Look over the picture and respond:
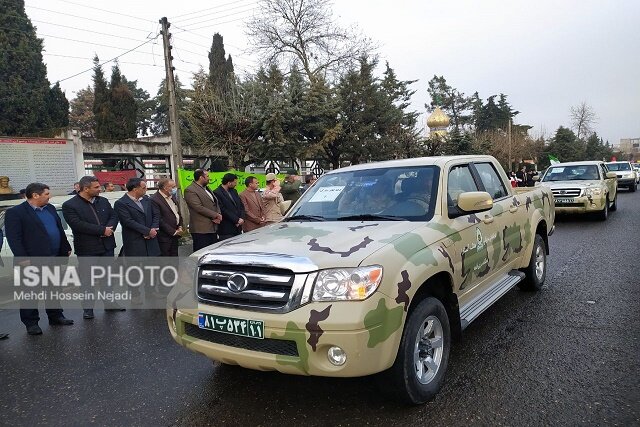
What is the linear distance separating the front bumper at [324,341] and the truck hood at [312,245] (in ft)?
0.94

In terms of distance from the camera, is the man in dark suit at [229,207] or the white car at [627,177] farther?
the white car at [627,177]

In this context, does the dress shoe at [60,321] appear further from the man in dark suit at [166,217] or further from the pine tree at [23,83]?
the pine tree at [23,83]

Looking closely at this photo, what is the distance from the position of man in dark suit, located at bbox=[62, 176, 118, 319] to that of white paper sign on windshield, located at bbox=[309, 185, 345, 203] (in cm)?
307

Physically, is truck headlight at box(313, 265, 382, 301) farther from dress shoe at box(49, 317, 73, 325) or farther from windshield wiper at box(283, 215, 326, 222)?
dress shoe at box(49, 317, 73, 325)

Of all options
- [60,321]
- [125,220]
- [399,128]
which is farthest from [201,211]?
[399,128]

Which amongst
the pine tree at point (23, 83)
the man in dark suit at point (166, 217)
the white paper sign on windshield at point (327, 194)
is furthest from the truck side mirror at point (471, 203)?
the pine tree at point (23, 83)

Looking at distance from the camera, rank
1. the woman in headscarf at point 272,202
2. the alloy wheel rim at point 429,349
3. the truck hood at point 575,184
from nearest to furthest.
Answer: the alloy wheel rim at point 429,349 → the woman in headscarf at point 272,202 → the truck hood at point 575,184

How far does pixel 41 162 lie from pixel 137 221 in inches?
413

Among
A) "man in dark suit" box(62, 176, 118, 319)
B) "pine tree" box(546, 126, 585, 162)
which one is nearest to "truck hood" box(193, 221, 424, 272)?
"man in dark suit" box(62, 176, 118, 319)

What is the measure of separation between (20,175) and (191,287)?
1317cm

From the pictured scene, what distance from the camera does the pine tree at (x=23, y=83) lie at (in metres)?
27.5

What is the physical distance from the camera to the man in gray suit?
21.3 feet

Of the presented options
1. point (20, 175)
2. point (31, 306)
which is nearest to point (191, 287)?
point (31, 306)

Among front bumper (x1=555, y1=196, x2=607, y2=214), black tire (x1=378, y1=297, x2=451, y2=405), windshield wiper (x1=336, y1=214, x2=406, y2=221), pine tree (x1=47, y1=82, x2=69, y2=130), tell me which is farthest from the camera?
pine tree (x1=47, y1=82, x2=69, y2=130)
